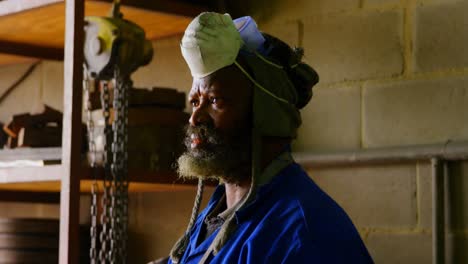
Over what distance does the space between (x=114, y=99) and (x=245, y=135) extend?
2.87ft

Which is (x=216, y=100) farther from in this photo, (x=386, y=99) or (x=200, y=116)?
(x=386, y=99)

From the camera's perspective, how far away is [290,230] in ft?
6.87

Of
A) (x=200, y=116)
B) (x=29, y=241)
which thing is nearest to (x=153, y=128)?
(x=29, y=241)

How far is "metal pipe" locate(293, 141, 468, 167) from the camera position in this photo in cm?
277

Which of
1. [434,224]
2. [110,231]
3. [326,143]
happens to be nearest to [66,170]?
[110,231]

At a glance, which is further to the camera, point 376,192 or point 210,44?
point 376,192

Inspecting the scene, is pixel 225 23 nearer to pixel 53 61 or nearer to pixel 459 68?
pixel 459 68

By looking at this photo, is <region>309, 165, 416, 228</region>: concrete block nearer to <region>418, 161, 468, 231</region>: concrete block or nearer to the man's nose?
<region>418, 161, 468, 231</region>: concrete block

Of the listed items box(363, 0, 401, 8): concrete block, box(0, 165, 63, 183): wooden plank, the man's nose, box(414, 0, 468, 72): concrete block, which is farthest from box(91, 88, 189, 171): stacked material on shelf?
the man's nose

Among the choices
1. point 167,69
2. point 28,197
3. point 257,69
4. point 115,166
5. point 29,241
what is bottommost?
point 29,241

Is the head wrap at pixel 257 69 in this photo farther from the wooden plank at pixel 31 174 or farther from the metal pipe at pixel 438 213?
the wooden plank at pixel 31 174

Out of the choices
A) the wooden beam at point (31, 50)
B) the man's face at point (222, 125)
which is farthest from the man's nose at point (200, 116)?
Answer: the wooden beam at point (31, 50)

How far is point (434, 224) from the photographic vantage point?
2.79 meters

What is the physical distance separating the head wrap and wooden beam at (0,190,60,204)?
5.28 ft
